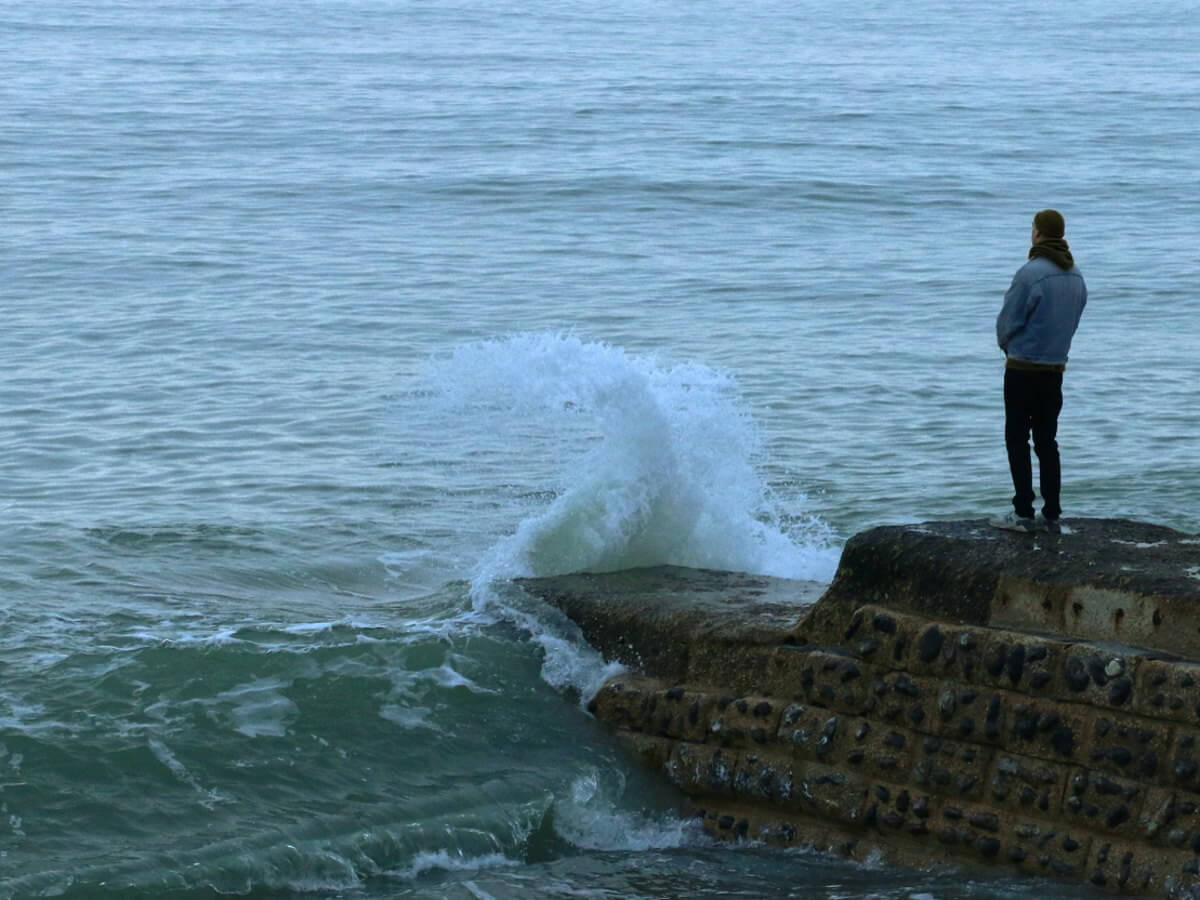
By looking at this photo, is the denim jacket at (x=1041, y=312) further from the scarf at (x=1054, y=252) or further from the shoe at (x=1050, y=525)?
the shoe at (x=1050, y=525)

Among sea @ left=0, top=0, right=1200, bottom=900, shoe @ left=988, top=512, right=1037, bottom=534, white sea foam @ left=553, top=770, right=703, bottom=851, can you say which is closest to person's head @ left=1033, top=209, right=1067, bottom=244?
shoe @ left=988, top=512, right=1037, bottom=534

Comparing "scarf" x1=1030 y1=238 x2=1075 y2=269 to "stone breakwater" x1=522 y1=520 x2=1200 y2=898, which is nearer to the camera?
"stone breakwater" x1=522 y1=520 x2=1200 y2=898

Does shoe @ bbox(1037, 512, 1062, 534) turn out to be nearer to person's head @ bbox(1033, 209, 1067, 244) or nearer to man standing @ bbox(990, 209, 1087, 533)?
man standing @ bbox(990, 209, 1087, 533)

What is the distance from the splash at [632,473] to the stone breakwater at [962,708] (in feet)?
7.08

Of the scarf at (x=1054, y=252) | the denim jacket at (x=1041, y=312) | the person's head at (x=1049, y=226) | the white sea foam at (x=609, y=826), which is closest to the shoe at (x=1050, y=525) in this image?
the denim jacket at (x=1041, y=312)

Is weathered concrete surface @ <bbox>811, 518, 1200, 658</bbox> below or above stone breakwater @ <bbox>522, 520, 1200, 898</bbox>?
above

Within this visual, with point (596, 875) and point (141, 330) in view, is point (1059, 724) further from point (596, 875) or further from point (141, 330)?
point (141, 330)

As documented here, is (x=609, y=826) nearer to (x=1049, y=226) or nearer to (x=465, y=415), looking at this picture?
Result: (x=1049, y=226)

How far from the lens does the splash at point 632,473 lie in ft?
38.8

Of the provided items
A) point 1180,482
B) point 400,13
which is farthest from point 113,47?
point 1180,482

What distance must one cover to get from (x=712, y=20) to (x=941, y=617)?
59.6 m

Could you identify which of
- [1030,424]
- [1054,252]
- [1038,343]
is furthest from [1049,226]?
[1030,424]

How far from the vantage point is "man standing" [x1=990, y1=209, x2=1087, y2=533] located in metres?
8.95

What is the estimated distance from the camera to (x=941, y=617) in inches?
331
